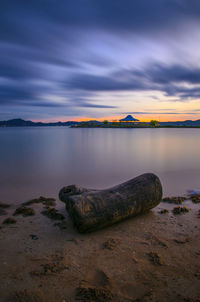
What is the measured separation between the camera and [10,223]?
4.86 meters

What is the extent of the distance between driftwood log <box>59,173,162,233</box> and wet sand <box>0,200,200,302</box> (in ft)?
0.85

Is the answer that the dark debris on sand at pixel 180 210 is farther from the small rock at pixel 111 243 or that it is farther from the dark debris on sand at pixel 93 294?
the dark debris on sand at pixel 93 294

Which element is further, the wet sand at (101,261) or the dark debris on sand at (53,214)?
the dark debris on sand at (53,214)

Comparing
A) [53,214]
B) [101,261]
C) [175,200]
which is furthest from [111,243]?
[175,200]

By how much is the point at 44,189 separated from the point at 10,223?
11.1 ft

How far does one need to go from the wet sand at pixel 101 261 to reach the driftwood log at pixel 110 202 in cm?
26

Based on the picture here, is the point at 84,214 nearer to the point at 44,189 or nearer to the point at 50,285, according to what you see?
the point at 50,285

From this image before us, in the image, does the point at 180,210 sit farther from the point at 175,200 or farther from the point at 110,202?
the point at 110,202

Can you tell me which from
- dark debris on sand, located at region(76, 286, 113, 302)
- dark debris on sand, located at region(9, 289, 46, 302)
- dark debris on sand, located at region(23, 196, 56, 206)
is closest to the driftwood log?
dark debris on sand, located at region(23, 196, 56, 206)

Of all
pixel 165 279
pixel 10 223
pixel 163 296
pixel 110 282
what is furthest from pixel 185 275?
pixel 10 223

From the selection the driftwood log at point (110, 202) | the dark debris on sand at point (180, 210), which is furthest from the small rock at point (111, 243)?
the dark debris on sand at point (180, 210)

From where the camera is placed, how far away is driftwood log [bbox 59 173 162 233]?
4.41 meters

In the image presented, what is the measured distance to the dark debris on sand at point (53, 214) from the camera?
522 centimetres

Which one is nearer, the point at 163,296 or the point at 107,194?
the point at 163,296
